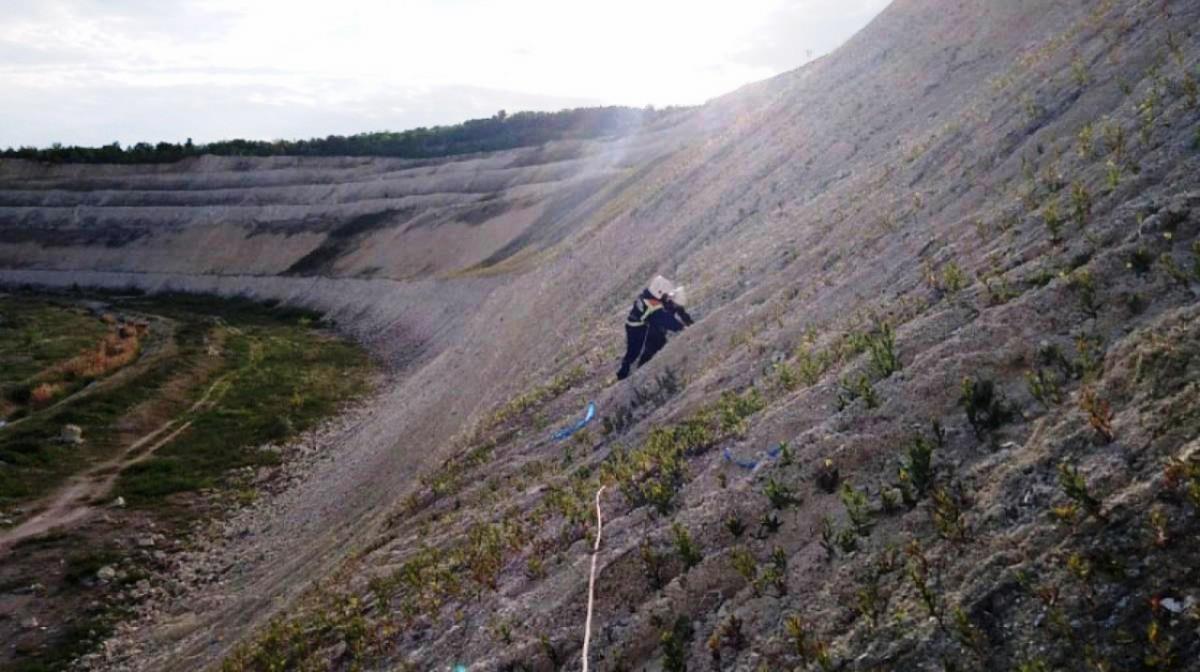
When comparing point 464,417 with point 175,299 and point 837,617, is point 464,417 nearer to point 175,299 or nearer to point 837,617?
point 837,617

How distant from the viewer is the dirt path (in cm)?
2545

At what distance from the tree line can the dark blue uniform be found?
3077 inches

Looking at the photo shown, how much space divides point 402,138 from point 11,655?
296 feet

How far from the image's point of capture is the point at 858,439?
29.8 feet

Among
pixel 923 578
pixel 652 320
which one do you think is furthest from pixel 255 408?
pixel 923 578

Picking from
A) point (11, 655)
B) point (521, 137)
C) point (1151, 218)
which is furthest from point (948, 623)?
point (521, 137)

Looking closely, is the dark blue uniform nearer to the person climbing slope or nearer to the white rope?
the person climbing slope

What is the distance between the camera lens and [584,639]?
8.80m

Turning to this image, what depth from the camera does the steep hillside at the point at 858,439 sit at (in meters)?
6.63

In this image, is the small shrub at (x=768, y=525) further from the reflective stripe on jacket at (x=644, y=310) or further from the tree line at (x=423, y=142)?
the tree line at (x=423, y=142)

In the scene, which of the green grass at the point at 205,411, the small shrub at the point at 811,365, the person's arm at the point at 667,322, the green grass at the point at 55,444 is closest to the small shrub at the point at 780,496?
the small shrub at the point at 811,365

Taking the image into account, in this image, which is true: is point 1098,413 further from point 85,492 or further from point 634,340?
point 85,492

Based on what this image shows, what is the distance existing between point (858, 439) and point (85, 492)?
90.2 ft

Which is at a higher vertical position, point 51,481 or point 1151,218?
point 1151,218
